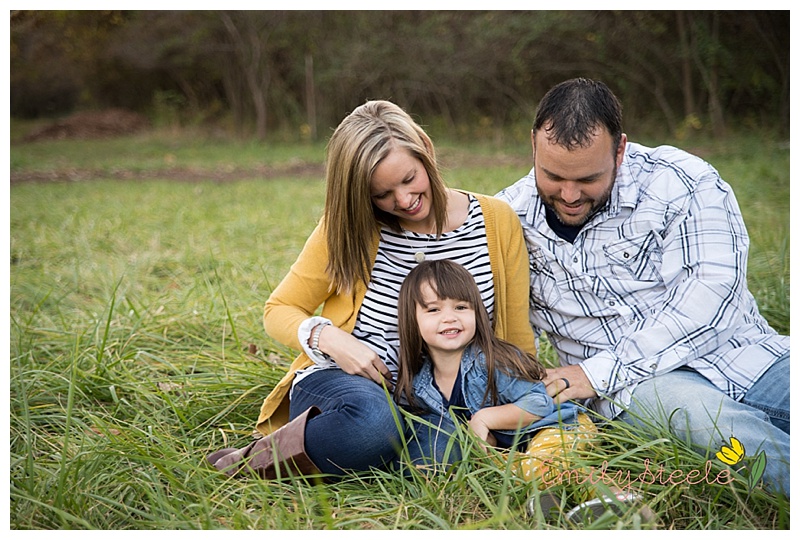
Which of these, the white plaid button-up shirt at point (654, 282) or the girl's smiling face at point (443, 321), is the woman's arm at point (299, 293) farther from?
the white plaid button-up shirt at point (654, 282)

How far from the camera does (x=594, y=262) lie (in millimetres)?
2234

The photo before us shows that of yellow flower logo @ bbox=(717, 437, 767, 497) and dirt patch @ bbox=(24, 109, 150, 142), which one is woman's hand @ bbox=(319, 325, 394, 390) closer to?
yellow flower logo @ bbox=(717, 437, 767, 497)

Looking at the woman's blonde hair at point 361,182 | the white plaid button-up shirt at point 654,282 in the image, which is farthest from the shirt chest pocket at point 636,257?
the woman's blonde hair at point 361,182

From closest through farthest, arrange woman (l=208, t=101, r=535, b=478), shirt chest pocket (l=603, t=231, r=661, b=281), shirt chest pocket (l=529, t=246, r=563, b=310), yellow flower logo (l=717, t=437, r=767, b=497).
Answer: yellow flower logo (l=717, t=437, r=767, b=497), woman (l=208, t=101, r=535, b=478), shirt chest pocket (l=603, t=231, r=661, b=281), shirt chest pocket (l=529, t=246, r=563, b=310)

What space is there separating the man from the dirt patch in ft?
54.4

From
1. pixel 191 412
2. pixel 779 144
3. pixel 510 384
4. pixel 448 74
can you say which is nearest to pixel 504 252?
pixel 510 384

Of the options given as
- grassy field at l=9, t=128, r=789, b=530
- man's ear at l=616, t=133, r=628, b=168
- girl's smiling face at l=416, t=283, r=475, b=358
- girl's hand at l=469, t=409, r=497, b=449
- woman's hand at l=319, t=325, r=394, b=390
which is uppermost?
man's ear at l=616, t=133, r=628, b=168

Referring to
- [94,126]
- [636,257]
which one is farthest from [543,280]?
[94,126]

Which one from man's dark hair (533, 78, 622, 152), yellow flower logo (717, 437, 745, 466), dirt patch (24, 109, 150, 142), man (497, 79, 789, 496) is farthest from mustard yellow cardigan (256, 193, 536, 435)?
dirt patch (24, 109, 150, 142)

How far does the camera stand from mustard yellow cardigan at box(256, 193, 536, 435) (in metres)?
2.24

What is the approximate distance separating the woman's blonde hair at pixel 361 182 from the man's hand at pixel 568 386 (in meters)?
0.54

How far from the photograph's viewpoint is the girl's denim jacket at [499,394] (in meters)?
2.06

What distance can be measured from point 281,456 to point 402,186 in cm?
79

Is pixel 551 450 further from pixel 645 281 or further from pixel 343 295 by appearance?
pixel 343 295
